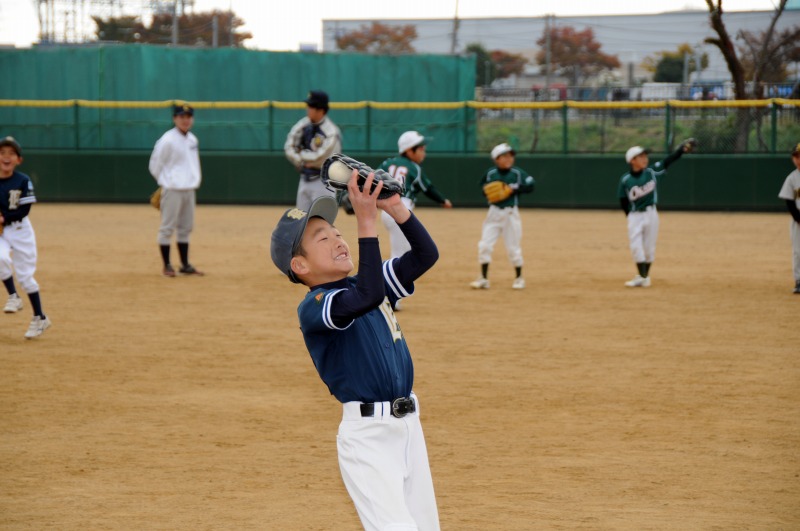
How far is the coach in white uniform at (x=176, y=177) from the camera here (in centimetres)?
1427

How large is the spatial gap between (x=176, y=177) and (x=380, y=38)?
52.1 m

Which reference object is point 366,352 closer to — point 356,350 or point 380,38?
point 356,350

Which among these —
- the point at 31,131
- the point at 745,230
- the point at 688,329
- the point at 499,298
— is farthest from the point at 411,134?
the point at 31,131

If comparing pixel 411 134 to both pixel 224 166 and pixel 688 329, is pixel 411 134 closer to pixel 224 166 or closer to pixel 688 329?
pixel 688 329

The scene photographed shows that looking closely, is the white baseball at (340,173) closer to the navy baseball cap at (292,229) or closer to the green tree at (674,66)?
the navy baseball cap at (292,229)

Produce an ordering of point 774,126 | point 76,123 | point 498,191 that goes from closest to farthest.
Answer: point 498,191 → point 774,126 → point 76,123

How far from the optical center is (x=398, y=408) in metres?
3.77

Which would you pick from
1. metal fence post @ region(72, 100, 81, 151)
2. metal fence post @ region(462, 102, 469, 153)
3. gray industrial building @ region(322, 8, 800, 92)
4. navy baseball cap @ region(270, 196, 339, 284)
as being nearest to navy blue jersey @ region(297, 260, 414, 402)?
navy baseball cap @ region(270, 196, 339, 284)

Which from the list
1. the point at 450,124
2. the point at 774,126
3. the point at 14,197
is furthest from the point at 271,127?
the point at 14,197

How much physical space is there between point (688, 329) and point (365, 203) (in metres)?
7.83

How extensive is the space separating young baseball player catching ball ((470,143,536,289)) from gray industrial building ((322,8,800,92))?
4582 centimetres

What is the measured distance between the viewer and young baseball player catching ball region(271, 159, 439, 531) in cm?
361

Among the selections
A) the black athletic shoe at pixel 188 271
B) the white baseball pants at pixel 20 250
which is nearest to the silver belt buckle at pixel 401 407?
the white baseball pants at pixel 20 250

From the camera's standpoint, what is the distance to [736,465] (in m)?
6.24
